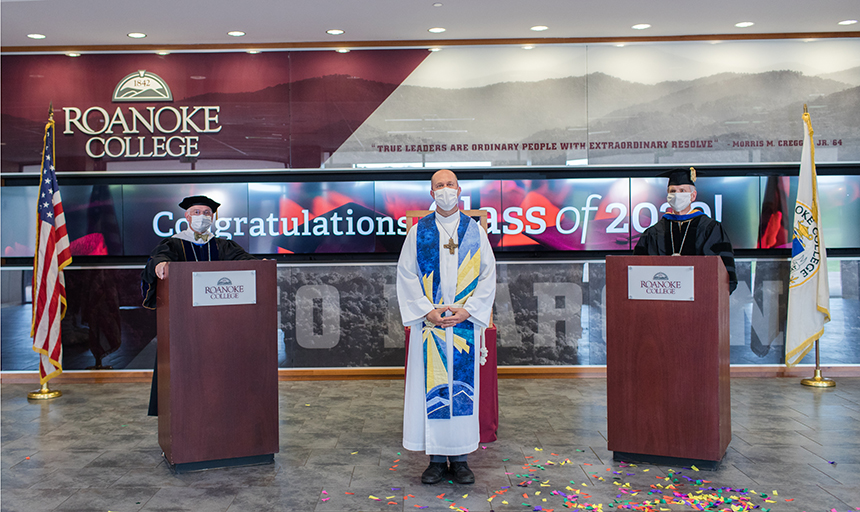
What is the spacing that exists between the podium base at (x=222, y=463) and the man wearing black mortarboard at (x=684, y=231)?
2.82m

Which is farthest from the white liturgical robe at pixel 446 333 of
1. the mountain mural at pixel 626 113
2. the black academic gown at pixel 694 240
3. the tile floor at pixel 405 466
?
the mountain mural at pixel 626 113

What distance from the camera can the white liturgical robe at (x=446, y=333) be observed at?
3.51m

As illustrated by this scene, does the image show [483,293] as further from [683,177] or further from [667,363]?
[683,177]

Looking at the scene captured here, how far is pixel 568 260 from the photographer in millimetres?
6406

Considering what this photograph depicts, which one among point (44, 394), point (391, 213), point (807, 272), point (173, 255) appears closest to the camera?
point (173, 255)

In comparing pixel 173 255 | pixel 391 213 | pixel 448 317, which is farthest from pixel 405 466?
pixel 391 213

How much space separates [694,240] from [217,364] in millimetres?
3161

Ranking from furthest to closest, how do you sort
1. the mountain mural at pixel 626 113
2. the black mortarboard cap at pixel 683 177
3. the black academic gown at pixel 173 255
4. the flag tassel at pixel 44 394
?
the mountain mural at pixel 626 113, the flag tassel at pixel 44 394, the black mortarboard cap at pixel 683 177, the black academic gown at pixel 173 255

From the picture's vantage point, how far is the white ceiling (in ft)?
17.6

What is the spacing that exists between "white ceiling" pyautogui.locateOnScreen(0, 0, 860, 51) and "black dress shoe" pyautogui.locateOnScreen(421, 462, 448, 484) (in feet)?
12.6

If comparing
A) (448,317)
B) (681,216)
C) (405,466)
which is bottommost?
(405,466)

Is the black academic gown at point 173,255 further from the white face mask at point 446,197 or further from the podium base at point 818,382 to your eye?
the podium base at point 818,382

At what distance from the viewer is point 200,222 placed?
410 cm

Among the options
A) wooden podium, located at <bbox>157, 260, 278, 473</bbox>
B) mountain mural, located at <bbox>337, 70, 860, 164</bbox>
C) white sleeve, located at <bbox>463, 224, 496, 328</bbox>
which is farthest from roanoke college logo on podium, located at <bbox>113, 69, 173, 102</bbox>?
white sleeve, located at <bbox>463, 224, 496, 328</bbox>
